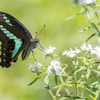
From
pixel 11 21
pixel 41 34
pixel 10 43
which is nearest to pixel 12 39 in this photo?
pixel 10 43

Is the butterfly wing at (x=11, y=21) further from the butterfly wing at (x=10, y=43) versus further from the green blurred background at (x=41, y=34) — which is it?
the green blurred background at (x=41, y=34)

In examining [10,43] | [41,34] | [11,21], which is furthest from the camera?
[41,34]

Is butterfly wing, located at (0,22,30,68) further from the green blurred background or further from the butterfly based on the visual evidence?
the green blurred background

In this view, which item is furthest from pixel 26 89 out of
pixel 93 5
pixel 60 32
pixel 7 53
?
Result: pixel 93 5

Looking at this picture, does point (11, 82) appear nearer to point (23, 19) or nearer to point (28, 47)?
point (28, 47)

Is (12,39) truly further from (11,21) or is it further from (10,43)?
(11,21)

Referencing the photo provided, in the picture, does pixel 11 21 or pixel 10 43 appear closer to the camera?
pixel 11 21
